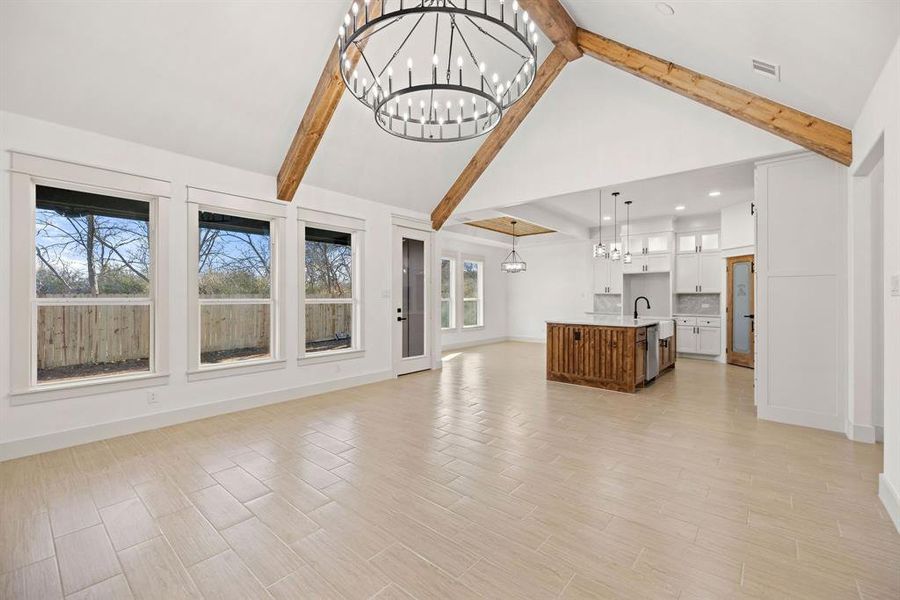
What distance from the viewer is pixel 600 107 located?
4773mm

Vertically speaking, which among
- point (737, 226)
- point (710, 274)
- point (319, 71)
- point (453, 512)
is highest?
point (319, 71)

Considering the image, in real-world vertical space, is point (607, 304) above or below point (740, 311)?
above

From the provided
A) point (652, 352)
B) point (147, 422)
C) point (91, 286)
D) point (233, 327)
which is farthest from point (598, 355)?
point (91, 286)

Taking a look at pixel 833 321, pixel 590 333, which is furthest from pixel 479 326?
pixel 833 321

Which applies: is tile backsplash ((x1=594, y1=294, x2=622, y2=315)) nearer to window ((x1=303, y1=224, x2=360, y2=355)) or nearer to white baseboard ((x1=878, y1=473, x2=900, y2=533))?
window ((x1=303, y1=224, x2=360, y2=355))

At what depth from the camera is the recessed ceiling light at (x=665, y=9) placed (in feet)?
9.08

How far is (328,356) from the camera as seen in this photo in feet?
17.6

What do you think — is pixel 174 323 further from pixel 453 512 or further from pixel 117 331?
pixel 453 512

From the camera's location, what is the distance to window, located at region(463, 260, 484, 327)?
33.6 feet

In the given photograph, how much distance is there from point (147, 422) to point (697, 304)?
374 inches

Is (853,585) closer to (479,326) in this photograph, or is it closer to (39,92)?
(39,92)

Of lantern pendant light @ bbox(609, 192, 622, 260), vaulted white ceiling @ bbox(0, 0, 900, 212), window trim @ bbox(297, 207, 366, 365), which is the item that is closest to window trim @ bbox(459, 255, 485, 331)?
lantern pendant light @ bbox(609, 192, 622, 260)

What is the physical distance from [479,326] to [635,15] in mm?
8056

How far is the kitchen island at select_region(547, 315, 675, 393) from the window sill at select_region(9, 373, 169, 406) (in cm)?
487
